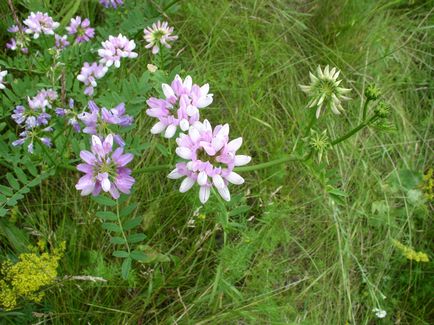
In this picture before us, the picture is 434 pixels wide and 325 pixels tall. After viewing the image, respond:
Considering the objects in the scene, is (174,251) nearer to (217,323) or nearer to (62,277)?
(217,323)

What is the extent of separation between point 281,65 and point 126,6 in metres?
0.80

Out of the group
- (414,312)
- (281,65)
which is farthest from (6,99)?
(414,312)

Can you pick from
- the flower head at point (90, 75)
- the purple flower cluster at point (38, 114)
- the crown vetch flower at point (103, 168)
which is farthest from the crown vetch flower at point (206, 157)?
the flower head at point (90, 75)

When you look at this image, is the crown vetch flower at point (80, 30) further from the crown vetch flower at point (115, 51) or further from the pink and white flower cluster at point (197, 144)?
the pink and white flower cluster at point (197, 144)

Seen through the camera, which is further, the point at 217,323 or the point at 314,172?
the point at 217,323

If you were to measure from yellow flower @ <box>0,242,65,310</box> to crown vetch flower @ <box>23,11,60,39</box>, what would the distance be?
0.88 metres

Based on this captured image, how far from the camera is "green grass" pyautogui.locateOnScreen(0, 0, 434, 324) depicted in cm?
194

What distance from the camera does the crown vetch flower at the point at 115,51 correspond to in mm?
1931

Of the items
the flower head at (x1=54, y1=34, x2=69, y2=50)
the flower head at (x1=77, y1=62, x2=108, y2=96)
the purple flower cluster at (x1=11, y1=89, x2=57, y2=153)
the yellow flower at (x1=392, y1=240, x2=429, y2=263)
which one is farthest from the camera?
the yellow flower at (x1=392, y1=240, x2=429, y2=263)

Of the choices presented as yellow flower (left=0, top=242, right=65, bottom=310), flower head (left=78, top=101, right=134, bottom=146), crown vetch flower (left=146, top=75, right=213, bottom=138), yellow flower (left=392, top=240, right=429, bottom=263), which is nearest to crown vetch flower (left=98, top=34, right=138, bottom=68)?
flower head (left=78, top=101, right=134, bottom=146)

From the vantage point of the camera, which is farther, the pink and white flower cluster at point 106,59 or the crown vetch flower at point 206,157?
the pink and white flower cluster at point 106,59

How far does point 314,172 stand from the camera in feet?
5.01

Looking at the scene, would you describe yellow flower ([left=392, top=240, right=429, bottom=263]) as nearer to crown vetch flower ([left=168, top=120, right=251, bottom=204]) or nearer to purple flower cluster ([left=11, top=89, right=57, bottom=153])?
crown vetch flower ([left=168, top=120, right=251, bottom=204])

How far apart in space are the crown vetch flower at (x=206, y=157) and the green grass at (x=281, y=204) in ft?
0.87
